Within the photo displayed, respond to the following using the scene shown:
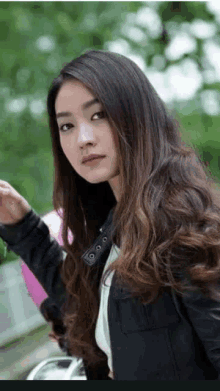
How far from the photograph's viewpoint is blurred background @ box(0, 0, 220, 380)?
11.1 ft

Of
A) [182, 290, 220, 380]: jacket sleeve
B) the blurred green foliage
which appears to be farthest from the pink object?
the blurred green foliage

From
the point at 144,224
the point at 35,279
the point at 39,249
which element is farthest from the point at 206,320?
the point at 35,279

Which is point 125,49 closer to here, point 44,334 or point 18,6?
point 18,6

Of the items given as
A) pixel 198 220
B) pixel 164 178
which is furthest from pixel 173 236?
pixel 164 178

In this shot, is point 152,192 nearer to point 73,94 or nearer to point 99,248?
point 99,248

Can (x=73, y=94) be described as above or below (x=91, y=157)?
above

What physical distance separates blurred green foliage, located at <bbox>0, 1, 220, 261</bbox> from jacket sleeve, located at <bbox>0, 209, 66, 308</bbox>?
1.57 metres

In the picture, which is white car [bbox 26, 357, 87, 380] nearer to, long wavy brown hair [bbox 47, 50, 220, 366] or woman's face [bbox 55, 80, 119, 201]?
long wavy brown hair [bbox 47, 50, 220, 366]

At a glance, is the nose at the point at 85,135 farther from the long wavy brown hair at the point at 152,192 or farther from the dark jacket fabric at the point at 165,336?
the dark jacket fabric at the point at 165,336

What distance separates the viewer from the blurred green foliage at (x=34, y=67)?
3320 millimetres

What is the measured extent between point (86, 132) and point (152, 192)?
279 millimetres

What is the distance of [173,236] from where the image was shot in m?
1.07

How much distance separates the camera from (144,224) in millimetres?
1094

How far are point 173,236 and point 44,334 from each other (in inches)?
192
